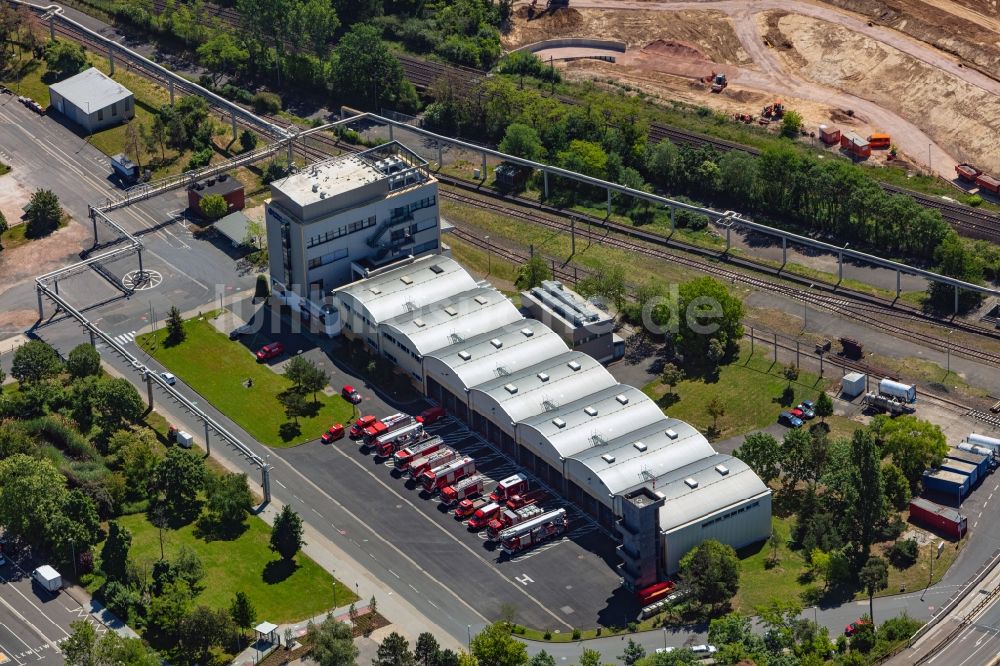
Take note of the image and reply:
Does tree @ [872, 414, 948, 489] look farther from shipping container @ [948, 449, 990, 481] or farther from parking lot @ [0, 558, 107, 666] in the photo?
parking lot @ [0, 558, 107, 666]

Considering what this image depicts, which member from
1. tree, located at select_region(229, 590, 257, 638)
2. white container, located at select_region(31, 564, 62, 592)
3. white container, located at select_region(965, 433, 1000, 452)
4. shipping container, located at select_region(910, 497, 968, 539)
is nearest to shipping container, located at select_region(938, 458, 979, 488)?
shipping container, located at select_region(910, 497, 968, 539)

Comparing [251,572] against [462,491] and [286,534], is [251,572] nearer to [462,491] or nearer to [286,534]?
[286,534]

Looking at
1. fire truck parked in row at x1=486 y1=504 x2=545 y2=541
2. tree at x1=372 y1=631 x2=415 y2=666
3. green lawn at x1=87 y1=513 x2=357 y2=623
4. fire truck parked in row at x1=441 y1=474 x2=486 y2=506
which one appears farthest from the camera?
fire truck parked in row at x1=441 y1=474 x2=486 y2=506

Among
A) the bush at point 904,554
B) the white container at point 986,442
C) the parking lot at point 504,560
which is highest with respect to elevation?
the white container at point 986,442

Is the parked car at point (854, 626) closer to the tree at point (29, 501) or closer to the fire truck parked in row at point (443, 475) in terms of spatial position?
the fire truck parked in row at point (443, 475)

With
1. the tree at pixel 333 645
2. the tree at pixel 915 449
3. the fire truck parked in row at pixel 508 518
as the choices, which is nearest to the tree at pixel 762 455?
the tree at pixel 915 449

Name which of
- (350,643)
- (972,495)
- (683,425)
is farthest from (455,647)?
(972,495)
